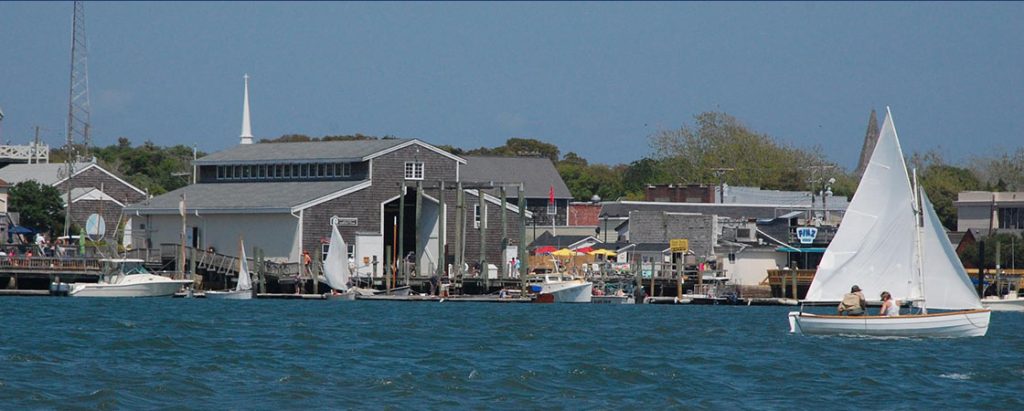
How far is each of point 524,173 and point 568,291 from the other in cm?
3767


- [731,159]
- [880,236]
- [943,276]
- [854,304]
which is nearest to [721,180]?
[731,159]

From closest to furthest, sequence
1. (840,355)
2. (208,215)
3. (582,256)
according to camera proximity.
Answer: (840,355), (208,215), (582,256)

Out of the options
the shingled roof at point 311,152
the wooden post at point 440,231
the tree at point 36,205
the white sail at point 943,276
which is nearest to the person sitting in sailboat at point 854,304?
the white sail at point 943,276

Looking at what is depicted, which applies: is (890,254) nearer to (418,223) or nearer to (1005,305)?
(1005,305)

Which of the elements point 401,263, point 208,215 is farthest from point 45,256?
point 401,263

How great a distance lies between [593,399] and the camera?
1081 inches

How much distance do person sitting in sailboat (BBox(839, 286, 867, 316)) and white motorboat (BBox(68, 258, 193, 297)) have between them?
34.6m

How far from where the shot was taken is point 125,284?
214 ft

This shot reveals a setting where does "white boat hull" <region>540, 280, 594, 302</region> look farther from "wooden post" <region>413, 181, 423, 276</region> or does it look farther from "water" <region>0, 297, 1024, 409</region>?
"water" <region>0, 297, 1024, 409</region>

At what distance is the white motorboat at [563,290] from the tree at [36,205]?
99.7 feet

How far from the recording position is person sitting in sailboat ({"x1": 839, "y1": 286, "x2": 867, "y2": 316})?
39438 mm

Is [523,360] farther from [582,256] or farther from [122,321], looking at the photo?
[582,256]

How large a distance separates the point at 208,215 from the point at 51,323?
91.9 feet

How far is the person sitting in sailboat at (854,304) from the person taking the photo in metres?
39.4
